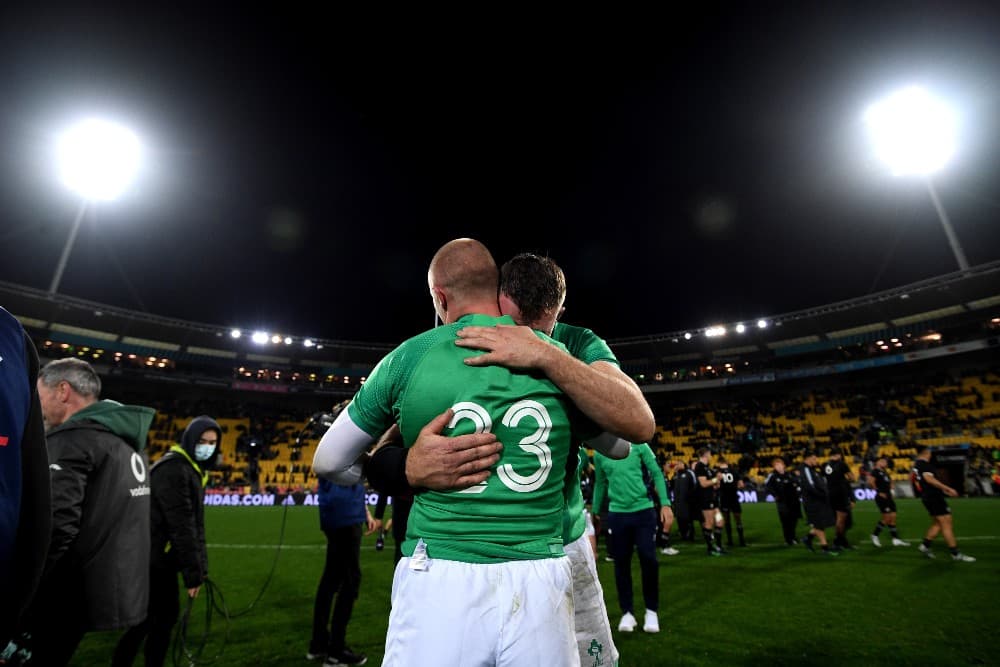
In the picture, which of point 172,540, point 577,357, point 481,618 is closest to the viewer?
point 481,618

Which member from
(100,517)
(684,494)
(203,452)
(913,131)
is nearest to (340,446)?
(100,517)

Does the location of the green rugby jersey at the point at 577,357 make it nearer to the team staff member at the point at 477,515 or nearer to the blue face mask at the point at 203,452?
the team staff member at the point at 477,515

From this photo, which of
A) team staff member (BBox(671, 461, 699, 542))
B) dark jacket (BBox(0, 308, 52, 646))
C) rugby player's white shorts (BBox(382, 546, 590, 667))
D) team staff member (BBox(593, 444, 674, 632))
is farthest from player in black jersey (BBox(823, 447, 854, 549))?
dark jacket (BBox(0, 308, 52, 646))

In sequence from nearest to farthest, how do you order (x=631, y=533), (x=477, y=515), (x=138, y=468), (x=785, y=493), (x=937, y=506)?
(x=477, y=515)
(x=138, y=468)
(x=631, y=533)
(x=937, y=506)
(x=785, y=493)

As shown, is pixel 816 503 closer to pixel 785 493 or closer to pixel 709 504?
pixel 785 493

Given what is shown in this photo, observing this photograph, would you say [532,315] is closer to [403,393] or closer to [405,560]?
[403,393]

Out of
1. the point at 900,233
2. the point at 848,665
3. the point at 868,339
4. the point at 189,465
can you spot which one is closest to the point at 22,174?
the point at 189,465

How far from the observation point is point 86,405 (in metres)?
3.68

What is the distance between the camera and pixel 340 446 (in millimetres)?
1837

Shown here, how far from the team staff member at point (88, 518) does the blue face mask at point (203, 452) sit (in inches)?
44.0

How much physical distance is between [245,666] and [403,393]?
507cm

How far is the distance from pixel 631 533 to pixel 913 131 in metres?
26.2

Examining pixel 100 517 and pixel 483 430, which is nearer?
pixel 483 430

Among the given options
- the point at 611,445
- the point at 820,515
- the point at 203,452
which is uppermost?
the point at 203,452
